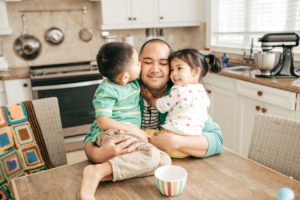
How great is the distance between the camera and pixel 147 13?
3617 mm

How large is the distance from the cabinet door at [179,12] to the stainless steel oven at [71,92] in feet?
3.86

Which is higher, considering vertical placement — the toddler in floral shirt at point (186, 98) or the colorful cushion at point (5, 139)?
the toddler in floral shirt at point (186, 98)

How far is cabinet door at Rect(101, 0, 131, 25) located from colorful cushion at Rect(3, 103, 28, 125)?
213 centimetres

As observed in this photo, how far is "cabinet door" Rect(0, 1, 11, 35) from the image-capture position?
123 inches

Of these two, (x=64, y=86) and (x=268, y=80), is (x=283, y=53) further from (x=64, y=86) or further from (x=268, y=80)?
(x=64, y=86)

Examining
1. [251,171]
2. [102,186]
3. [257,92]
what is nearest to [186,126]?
[251,171]

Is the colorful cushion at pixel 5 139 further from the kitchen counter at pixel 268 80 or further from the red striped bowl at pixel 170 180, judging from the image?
the kitchen counter at pixel 268 80

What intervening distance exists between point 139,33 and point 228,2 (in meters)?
1.24

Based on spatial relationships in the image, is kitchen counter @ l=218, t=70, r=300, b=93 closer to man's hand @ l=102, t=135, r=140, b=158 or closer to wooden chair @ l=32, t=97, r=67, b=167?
man's hand @ l=102, t=135, r=140, b=158

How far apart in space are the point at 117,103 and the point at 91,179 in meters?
0.45

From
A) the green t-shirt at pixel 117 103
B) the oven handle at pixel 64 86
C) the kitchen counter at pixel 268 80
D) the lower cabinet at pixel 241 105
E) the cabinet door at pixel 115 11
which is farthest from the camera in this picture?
the cabinet door at pixel 115 11

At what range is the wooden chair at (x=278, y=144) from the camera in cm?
122

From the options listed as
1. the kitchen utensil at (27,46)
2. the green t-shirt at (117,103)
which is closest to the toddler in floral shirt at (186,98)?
the green t-shirt at (117,103)

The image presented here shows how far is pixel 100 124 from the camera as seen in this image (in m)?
1.27
